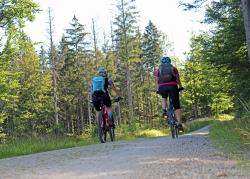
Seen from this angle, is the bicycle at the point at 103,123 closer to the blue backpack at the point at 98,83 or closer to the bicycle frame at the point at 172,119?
the blue backpack at the point at 98,83

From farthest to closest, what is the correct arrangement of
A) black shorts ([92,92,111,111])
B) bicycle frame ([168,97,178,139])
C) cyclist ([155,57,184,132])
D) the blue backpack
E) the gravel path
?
1. black shorts ([92,92,111,111])
2. the blue backpack
3. bicycle frame ([168,97,178,139])
4. cyclist ([155,57,184,132])
5. the gravel path

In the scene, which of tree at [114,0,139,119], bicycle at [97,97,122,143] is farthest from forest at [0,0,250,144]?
bicycle at [97,97,122,143]

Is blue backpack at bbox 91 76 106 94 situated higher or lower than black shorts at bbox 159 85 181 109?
higher

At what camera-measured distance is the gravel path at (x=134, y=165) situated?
521cm

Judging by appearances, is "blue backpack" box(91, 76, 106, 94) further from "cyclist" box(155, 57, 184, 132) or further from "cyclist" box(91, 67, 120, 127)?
"cyclist" box(155, 57, 184, 132)

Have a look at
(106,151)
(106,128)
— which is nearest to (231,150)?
(106,151)

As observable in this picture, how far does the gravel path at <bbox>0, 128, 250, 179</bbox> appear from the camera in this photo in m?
5.21

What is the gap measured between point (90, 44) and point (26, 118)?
14.4 meters

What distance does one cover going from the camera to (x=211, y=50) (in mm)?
16906

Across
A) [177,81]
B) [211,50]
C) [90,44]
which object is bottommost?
[177,81]

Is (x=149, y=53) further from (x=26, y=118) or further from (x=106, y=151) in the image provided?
(x=106, y=151)

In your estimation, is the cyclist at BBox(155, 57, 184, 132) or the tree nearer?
the cyclist at BBox(155, 57, 184, 132)

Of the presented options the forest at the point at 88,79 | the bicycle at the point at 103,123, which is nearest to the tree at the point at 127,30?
the forest at the point at 88,79

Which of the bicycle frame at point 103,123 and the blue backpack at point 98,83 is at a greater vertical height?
the blue backpack at point 98,83
